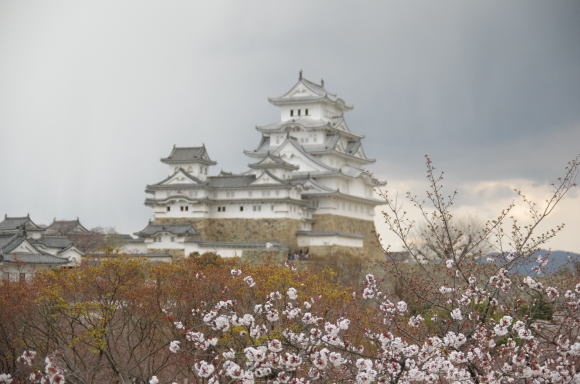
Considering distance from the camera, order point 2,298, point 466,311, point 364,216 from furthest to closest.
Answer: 1. point 364,216
2. point 2,298
3. point 466,311

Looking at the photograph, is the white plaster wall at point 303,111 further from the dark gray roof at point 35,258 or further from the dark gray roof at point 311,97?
the dark gray roof at point 35,258

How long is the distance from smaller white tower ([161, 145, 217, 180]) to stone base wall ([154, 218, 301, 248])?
148 inches

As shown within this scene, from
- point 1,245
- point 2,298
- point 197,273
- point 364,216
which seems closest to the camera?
point 2,298

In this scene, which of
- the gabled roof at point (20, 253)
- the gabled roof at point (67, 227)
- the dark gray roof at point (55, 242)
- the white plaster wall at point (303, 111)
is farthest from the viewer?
the white plaster wall at point (303, 111)

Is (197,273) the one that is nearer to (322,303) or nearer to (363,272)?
(322,303)

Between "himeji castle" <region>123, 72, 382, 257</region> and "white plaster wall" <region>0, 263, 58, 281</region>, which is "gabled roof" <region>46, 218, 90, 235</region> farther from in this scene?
"white plaster wall" <region>0, 263, 58, 281</region>

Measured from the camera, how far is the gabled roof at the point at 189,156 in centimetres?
4731

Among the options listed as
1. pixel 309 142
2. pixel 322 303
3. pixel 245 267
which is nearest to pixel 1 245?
pixel 245 267

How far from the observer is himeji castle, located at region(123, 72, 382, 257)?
142 ft

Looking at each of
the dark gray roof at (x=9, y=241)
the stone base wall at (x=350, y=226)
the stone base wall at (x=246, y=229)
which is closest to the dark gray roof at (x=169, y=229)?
the stone base wall at (x=246, y=229)

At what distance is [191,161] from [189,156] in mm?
715

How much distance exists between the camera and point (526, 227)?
10922 mm

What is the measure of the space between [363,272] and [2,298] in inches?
916

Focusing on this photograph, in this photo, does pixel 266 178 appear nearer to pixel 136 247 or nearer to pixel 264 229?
pixel 264 229
